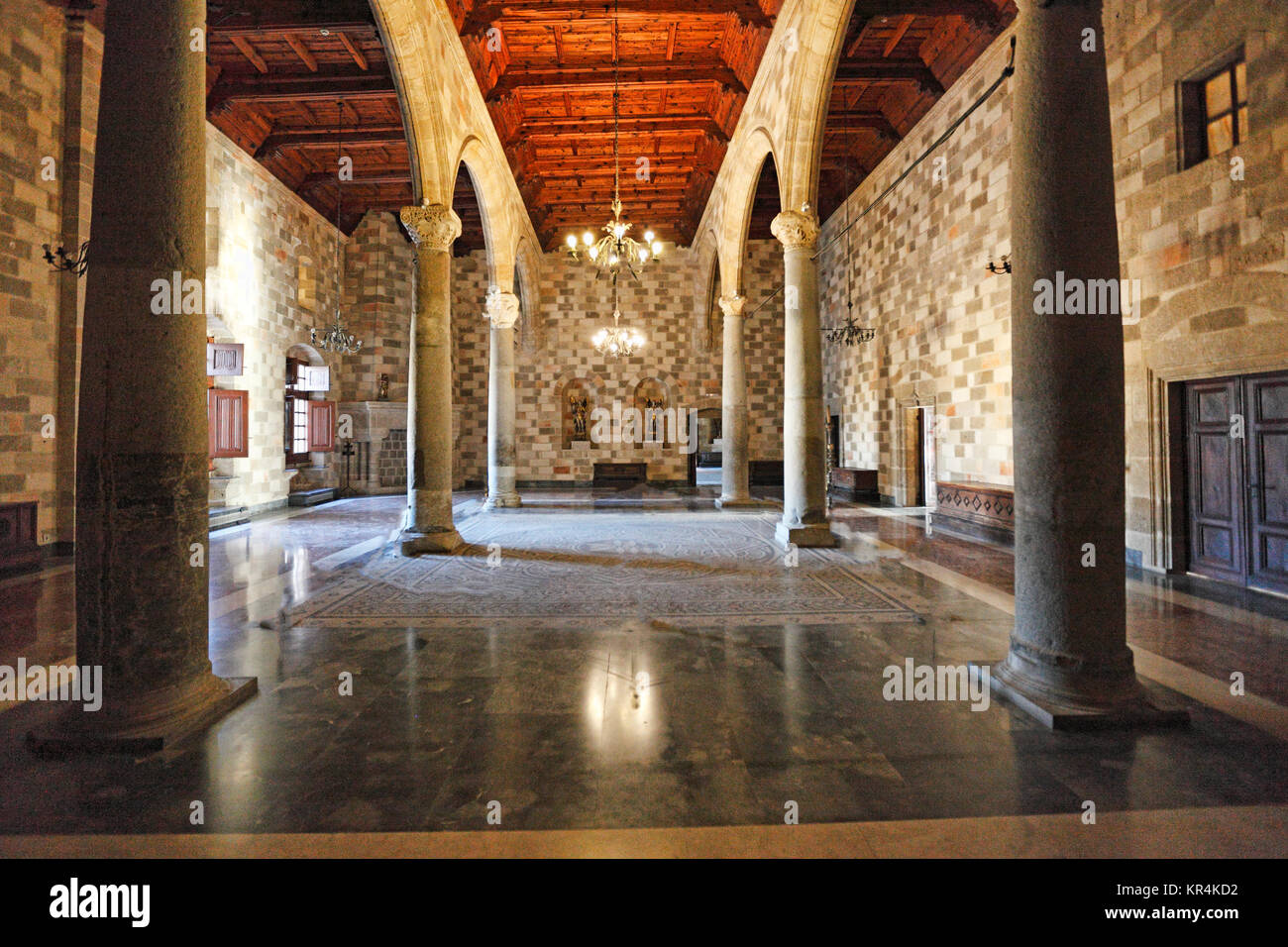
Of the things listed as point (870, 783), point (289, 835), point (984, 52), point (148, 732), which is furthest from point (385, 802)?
point (984, 52)

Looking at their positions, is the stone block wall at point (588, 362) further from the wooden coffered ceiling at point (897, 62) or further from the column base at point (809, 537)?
the column base at point (809, 537)

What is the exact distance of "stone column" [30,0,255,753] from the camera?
263 centimetres

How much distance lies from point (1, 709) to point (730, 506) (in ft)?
32.1

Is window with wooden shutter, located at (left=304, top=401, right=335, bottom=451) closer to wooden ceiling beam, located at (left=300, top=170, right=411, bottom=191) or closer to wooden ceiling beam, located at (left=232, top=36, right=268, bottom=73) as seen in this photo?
wooden ceiling beam, located at (left=300, top=170, right=411, bottom=191)

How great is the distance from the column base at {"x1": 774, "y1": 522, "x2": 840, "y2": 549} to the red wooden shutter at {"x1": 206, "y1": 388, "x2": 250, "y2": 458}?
346 inches

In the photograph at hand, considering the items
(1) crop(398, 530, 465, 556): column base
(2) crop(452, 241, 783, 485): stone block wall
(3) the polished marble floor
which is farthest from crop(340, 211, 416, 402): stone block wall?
(3) the polished marble floor

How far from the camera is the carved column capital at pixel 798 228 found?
754 centimetres

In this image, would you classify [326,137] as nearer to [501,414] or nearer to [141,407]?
[501,414]

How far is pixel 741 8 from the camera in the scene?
800cm

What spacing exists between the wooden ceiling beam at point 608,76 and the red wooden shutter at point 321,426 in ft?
25.2

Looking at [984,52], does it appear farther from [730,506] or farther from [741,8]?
[730,506]

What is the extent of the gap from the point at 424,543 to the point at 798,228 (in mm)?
5829

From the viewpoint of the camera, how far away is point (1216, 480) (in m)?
5.47

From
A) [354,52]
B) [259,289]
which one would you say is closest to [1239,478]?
[354,52]
